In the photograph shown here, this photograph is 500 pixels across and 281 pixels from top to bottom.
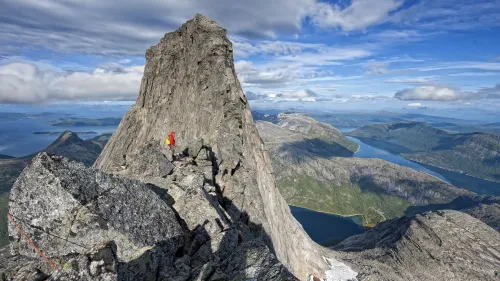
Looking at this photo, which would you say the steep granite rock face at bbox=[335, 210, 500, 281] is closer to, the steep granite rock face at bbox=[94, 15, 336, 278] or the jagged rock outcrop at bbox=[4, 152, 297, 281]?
the steep granite rock face at bbox=[94, 15, 336, 278]

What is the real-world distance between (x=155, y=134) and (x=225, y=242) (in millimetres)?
62562

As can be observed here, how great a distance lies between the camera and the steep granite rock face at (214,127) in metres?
43.5

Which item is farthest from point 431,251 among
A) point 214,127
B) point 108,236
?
point 108,236

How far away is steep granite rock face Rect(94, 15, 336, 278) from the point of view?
4347cm

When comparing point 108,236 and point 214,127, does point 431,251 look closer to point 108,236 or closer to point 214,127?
point 214,127

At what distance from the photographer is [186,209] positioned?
23906 mm

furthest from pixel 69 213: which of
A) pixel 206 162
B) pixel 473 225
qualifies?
pixel 473 225

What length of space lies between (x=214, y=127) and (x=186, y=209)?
39.6 m

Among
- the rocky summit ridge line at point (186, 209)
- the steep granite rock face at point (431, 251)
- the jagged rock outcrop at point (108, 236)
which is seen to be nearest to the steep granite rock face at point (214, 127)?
the rocky summit ridge line at point (186, 209)

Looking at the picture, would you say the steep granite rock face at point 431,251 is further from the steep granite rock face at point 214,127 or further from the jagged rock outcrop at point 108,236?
the jagged rock outcrop at point 108,236

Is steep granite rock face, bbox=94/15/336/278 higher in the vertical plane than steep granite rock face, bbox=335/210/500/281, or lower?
higher

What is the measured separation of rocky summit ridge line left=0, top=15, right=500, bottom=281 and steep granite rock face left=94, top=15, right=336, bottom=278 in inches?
12.4

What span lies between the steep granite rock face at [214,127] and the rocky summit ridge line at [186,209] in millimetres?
315

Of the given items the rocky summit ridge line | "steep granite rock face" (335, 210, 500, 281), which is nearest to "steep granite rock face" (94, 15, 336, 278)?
the rocky summit ridge line
